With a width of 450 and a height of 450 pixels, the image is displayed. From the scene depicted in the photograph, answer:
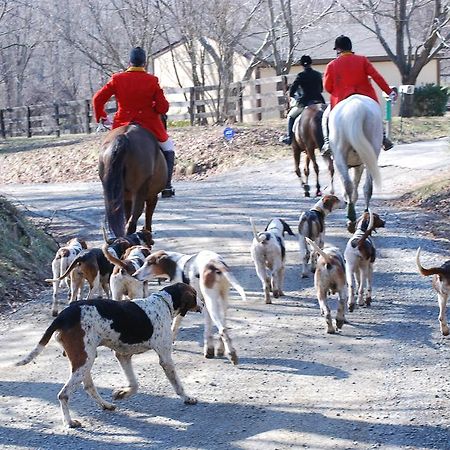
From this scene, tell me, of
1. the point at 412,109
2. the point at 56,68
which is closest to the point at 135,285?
the point at 412,109

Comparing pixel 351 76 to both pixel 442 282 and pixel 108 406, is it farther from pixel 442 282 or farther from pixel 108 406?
pixel 108 406

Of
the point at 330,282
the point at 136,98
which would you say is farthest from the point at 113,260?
the point at 136,98

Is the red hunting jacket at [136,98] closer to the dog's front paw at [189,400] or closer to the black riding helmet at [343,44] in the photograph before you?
the black riding helmet at [343,44]

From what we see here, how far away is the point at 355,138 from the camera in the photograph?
497 inches

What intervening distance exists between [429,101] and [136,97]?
25.9 metres

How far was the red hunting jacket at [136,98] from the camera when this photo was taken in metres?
12.2

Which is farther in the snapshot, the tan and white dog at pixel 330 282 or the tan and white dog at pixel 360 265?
the tan and white dog at pixel 360 265

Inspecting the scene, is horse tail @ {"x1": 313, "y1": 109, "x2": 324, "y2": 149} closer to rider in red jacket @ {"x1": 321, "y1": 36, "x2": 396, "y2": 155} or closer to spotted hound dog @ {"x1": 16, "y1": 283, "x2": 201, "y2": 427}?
rider in red jacket @ {"x1": 321, "y1": 36, "x2": 396, "y2": 155}

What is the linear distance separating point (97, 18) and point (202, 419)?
34.8 metres

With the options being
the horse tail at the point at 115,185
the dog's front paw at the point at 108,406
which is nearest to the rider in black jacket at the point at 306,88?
the horse tail at the point at 115,185

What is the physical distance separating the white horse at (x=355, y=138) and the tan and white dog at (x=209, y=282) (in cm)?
461

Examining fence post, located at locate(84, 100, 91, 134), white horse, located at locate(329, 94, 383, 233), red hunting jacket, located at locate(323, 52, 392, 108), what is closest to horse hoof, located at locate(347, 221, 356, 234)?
white horse, located at locate(329, 94, 383, 233)

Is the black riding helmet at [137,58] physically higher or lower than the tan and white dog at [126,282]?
higher

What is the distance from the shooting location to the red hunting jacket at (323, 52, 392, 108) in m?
13.7
